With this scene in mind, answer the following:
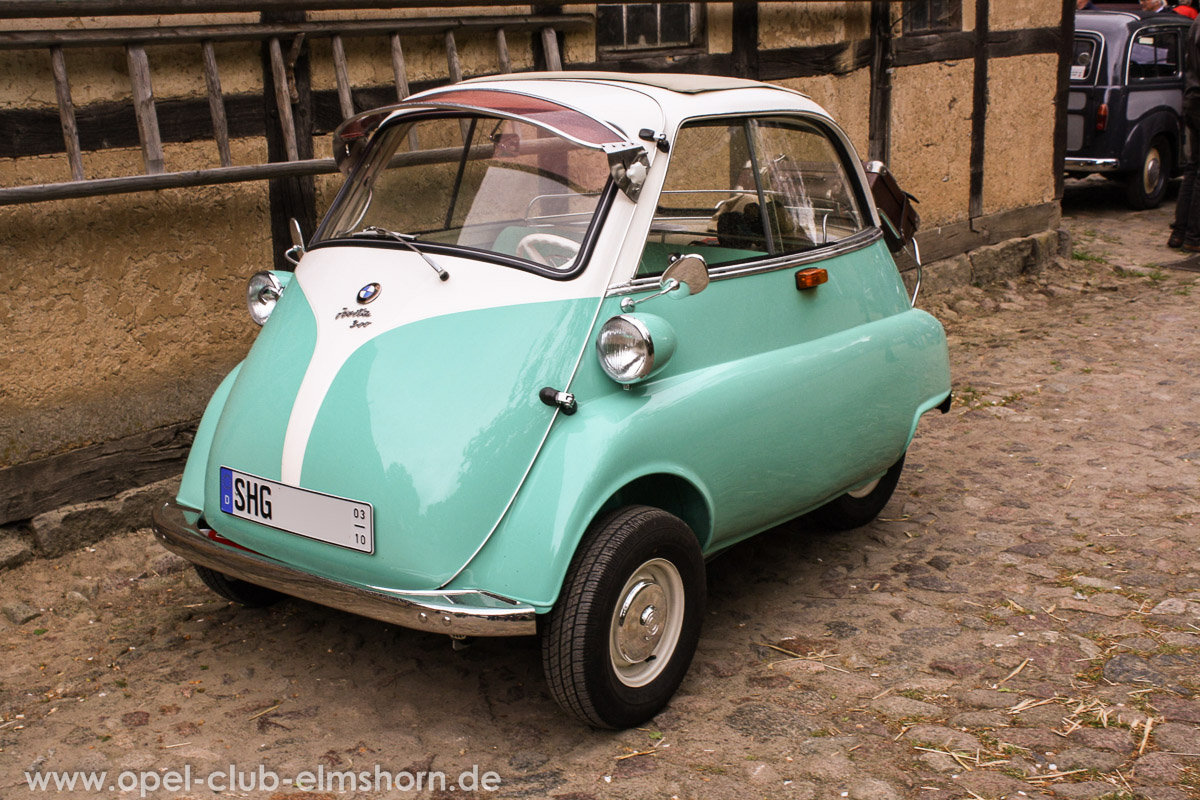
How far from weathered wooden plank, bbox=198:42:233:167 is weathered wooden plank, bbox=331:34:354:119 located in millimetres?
532

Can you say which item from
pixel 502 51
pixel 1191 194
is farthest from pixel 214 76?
pixel 1191 194

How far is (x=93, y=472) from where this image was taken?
4.82 meters

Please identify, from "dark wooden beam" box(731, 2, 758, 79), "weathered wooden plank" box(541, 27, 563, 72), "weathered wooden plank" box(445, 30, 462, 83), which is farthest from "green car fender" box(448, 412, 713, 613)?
"dark wooden beam" box(731, 2, 758, 79)

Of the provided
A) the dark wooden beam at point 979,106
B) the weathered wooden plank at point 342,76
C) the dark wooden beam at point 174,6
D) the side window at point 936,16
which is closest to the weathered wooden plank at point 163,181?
the weathered wooden plank at point 342,76

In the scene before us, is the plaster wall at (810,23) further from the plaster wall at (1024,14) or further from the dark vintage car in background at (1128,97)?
the dark vintage car in background at (1128,97)

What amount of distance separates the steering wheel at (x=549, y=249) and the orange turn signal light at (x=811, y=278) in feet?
3.14

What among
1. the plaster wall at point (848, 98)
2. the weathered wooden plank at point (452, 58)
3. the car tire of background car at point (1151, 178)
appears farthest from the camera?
the car tire of background car at point (1151, 178)

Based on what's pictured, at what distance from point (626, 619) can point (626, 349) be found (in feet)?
2.50

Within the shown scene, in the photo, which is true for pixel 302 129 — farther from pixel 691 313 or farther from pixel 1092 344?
pixel 1092 344

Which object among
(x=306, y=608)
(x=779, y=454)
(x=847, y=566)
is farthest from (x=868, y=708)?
(x=306, y=608)

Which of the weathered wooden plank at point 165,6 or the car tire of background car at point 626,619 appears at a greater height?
the weathered wooden plank at point 165,6

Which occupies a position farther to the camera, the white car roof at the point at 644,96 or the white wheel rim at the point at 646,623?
the white car roof at the point at 644,96

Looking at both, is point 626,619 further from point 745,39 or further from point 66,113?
point 745,39

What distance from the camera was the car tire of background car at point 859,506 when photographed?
4.73 m
